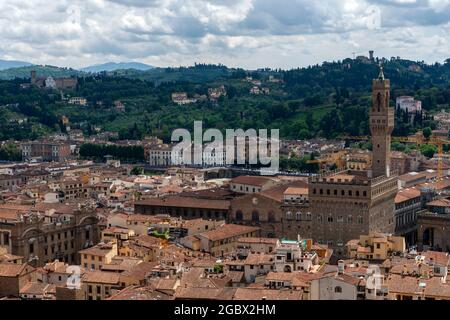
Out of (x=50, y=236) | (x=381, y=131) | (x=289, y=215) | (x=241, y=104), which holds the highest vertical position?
A: (x=381, y=131)

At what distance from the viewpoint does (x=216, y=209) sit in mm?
33375

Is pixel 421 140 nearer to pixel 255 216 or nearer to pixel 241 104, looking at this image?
pixel 255 216

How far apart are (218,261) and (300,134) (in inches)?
2104

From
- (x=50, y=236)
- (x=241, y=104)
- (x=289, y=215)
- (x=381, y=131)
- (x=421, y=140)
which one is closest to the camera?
(x=50, y=236)

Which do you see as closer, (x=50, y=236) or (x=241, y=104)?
(x=50, y=236)

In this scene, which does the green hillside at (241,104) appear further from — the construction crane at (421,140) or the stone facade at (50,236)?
the stone facade at (50,236)

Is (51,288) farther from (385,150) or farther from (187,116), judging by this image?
(187,116)

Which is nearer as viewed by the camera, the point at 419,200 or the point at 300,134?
the point at 419,200

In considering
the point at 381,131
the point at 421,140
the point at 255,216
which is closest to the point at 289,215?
the point at 255,216

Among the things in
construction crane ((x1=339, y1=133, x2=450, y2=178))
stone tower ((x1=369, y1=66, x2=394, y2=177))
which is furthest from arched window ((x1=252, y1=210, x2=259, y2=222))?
construction crane ((x1=339, y1=133, x2=450, y2=178))

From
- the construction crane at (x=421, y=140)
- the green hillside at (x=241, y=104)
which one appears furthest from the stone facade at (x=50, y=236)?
the green hillside at (x=241, y=104)

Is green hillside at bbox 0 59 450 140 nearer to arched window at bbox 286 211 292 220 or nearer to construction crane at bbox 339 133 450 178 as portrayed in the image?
construction crane at bbox 339 133 450 178

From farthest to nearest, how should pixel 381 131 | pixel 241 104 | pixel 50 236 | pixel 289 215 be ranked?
1. pixel 241 104
2. pixel 381 131
3. pixel 289 215
4. pixel 50 236
